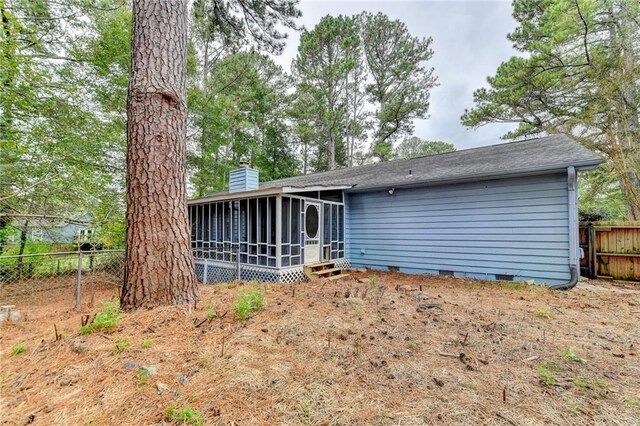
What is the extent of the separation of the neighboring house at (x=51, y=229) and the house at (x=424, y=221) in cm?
307

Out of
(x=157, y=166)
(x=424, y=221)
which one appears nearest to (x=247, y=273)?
(x=157, y=166)

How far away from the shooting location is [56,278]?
23.7ft

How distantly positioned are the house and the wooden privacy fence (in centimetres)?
222

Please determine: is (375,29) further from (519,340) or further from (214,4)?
(519,340)

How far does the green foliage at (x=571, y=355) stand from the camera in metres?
2.64

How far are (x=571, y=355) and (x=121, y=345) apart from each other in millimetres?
4242

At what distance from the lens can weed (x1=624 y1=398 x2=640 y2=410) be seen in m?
1.98

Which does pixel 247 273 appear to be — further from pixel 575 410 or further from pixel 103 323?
pixel 575 410

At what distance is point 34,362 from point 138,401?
120 cm

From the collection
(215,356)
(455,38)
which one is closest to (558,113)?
(455,38)

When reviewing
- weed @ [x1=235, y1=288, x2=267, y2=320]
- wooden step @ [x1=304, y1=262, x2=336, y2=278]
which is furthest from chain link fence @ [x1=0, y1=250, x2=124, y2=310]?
wooden step @ [x1=304, y1=262, x2=336, y2=278]

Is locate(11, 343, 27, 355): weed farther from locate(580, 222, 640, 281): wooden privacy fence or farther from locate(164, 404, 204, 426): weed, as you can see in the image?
locate(580, 222, 640, 281): wooden privacy fence

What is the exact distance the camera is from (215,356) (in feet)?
7.62

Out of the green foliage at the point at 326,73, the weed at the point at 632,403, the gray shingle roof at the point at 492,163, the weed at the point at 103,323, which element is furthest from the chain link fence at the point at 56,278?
the green foliage at the point at 326,73
